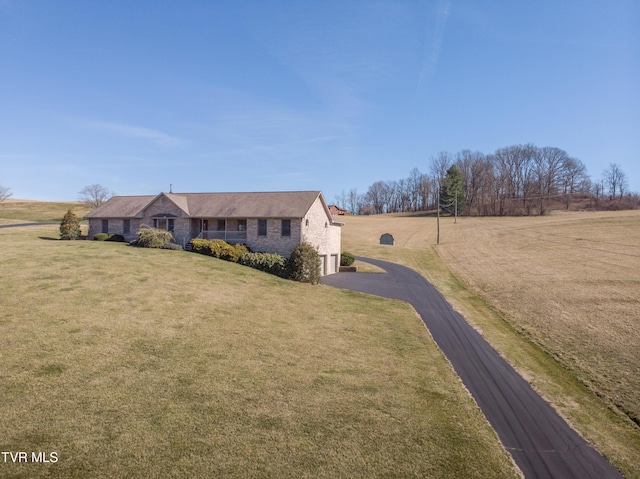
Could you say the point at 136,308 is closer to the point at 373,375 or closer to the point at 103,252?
the point at 373,375

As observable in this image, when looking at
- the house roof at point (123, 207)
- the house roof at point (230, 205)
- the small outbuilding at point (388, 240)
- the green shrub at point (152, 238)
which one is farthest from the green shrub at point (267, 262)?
the small outbuilding at point (388, 240)

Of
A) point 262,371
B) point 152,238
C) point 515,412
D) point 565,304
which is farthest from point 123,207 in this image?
point 565,304

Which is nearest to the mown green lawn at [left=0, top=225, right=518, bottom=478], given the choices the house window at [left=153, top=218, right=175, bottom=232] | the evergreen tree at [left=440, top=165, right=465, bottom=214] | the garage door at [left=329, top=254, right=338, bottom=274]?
the house window at [left=153, top=218, right=175, bottom=232]

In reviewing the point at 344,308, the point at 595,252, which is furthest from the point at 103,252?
the point at 595,252

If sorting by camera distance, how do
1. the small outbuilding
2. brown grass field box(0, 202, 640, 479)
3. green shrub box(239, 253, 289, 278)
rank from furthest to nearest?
the small outbuilding < green shrub box(239, 253, 289, 278) < brown grass field box(0, 202, 640, 479)

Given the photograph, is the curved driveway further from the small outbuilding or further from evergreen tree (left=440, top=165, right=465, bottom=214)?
evergreen tree (left=440, top=165, right=465, bottom=214)

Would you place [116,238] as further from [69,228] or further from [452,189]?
Answer: [452,189]
